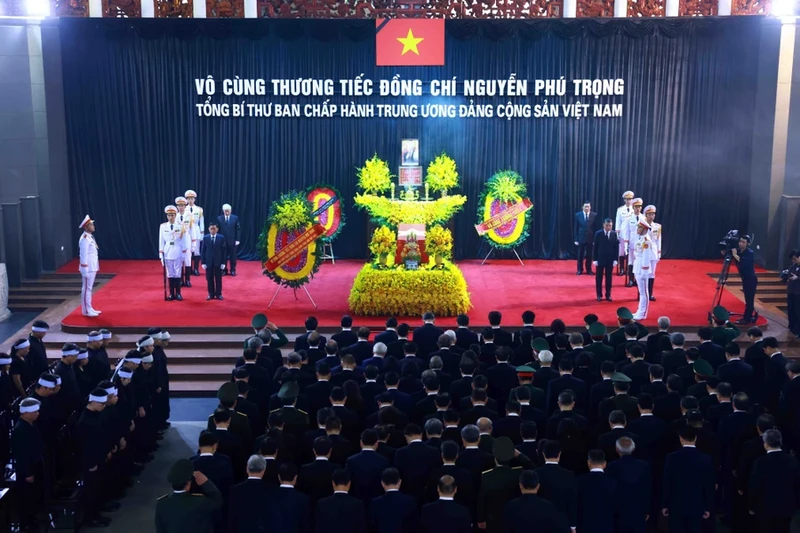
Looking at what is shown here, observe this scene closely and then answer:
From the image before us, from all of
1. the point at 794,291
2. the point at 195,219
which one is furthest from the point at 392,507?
the point at 195,219

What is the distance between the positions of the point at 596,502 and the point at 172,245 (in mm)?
9818

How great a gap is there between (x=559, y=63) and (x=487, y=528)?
44.3ft

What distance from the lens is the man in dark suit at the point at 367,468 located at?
7449 millimetres

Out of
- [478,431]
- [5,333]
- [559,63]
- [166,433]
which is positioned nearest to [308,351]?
[166,433]

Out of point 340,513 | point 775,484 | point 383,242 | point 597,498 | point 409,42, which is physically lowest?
point 775,484

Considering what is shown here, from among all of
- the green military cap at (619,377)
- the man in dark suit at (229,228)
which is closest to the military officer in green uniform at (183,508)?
the green military cap at (619,377)

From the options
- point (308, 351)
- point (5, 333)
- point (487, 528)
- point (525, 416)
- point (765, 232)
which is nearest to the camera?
point (487, 528)

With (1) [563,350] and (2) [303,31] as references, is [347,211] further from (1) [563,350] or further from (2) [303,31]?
(1) [563,350]

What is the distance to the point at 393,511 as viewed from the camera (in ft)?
22.8

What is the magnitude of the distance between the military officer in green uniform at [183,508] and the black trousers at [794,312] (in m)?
10.3

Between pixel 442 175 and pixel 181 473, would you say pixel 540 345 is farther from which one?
pixel 442 175

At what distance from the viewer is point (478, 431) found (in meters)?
7.45

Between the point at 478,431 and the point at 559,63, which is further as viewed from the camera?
the point at 559,63

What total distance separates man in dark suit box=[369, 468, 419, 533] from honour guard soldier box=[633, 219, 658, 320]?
8.27 m
